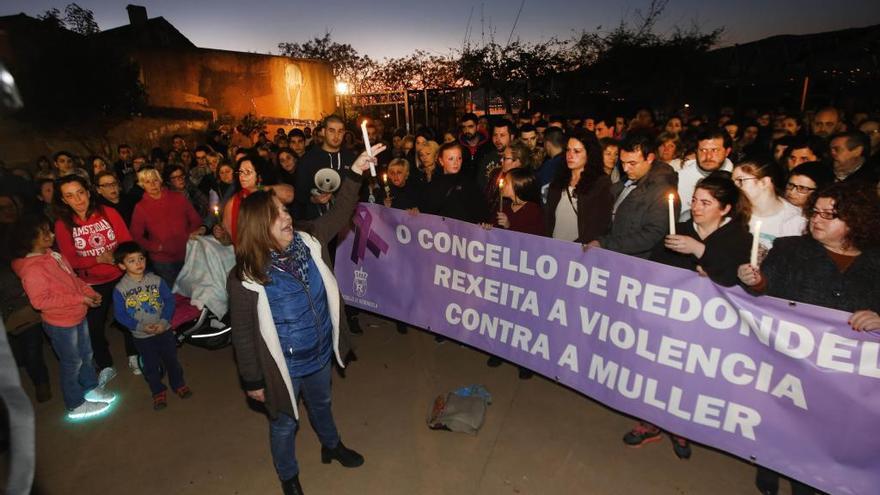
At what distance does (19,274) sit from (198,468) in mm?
2156

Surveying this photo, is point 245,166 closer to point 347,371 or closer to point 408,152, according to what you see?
point 347,371

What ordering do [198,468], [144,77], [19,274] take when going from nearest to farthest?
1. [198,468]
2. [19,274]
3. [144,77]

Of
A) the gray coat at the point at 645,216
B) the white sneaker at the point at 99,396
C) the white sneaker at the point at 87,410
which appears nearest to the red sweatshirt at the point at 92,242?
the white sneaker at the point at 99,396

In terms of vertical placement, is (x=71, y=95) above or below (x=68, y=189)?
above

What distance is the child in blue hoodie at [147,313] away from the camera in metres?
4.29

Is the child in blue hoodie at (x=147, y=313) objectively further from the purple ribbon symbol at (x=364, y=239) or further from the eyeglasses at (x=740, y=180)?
the eyeglasses at (x=740, y=180)

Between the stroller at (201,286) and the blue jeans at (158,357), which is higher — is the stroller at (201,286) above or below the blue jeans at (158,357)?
above

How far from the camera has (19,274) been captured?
4027 millimetres

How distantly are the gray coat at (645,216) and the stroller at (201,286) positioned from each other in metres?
3.77

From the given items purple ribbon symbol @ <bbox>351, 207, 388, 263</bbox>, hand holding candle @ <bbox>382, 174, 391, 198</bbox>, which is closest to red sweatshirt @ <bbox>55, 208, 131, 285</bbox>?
purple ribbon symbol @ <bbox>351, 207, 388, 263</bbox>

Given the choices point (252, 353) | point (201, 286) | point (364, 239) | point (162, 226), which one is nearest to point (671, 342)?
point (252, 353)

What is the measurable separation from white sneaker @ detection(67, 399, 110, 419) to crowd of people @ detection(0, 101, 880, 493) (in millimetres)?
18

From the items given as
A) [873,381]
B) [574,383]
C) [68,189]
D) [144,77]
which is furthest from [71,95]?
[873,381]

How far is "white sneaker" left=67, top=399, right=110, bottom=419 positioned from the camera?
442 centimetres
